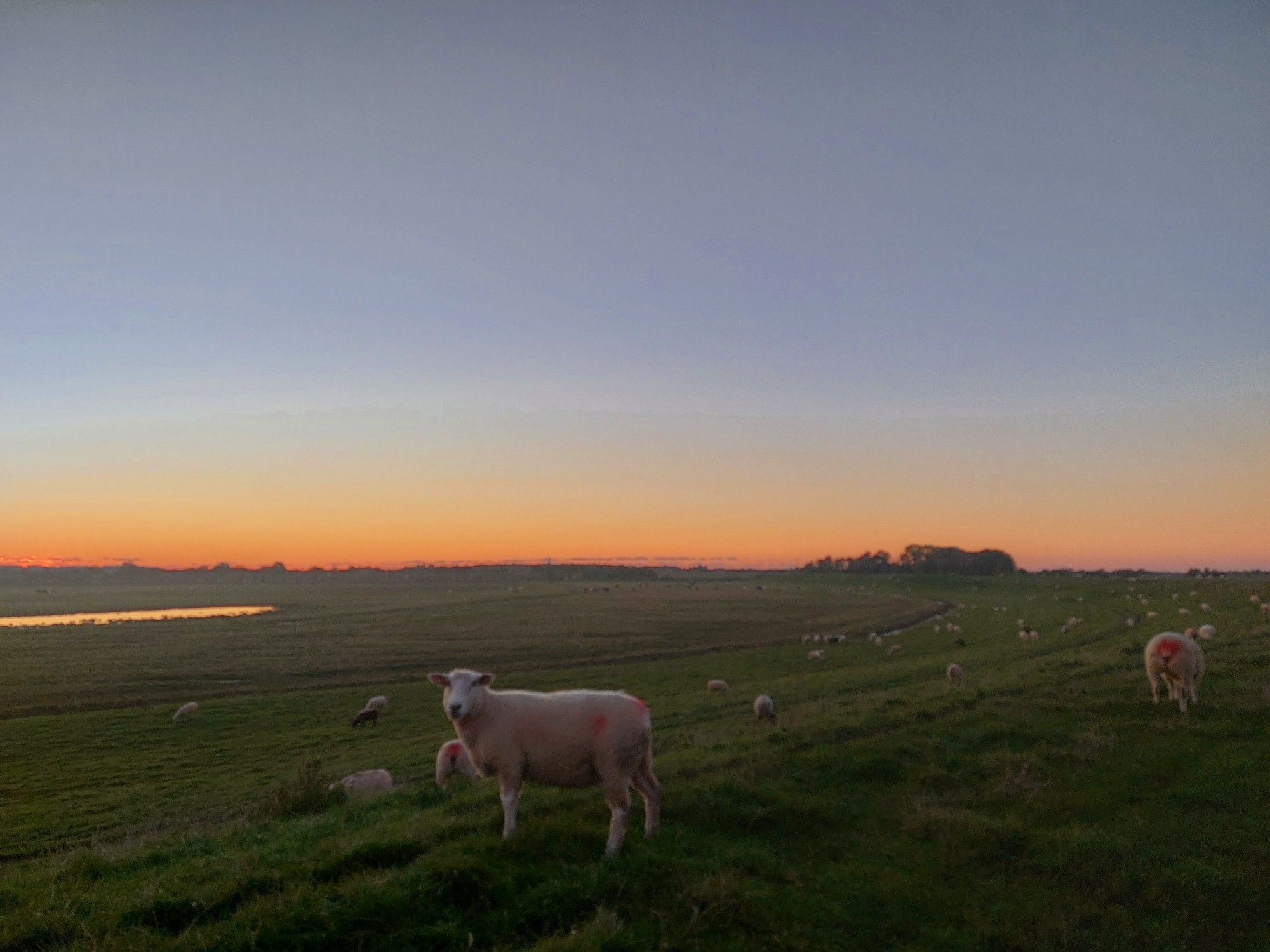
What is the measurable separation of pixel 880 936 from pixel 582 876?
10.7 feet

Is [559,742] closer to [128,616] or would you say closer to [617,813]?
[617,813]

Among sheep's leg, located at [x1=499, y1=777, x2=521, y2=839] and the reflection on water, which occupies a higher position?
sheep's leg, located at [x1=499, y1=777, x2=521, y2=839]

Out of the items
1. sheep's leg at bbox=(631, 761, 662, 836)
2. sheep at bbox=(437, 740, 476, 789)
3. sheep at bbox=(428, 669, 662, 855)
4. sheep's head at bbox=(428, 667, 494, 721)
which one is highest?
sheep's head at bbox=(428, 667, 494, 721)

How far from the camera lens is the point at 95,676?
42.2 metres

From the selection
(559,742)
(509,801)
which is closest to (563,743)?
(559,742)

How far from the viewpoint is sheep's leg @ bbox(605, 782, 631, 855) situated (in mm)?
8461

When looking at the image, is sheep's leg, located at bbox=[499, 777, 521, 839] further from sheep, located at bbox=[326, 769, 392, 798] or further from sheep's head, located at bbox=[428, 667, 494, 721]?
sheep, located at bbox=[326, 769, 392, 798]

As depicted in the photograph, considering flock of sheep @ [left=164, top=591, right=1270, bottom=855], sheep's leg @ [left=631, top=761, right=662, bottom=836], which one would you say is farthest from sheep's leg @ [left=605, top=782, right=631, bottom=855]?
sheep's leg @ [left=631, top=761, right=662, bottom=836]

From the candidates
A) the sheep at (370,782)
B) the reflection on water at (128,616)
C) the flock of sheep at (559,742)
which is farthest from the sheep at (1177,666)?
the reflection on water at (128,616)

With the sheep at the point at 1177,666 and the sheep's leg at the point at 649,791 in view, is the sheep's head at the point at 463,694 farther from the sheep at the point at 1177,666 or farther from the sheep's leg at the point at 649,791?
the sheep at the point at 1177,666

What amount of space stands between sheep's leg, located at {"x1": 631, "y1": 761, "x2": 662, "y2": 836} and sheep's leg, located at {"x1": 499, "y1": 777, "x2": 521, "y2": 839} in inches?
61.4

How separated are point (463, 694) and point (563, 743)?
156cm

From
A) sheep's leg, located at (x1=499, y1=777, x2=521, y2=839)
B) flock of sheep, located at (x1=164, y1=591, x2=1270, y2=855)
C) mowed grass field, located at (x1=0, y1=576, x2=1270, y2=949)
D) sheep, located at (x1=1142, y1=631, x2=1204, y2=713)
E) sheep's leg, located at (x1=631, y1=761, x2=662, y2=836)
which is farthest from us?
sheep, located at (x1=1142, y1=631, x2=1204, y2=713)

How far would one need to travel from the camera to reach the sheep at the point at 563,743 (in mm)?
9047
